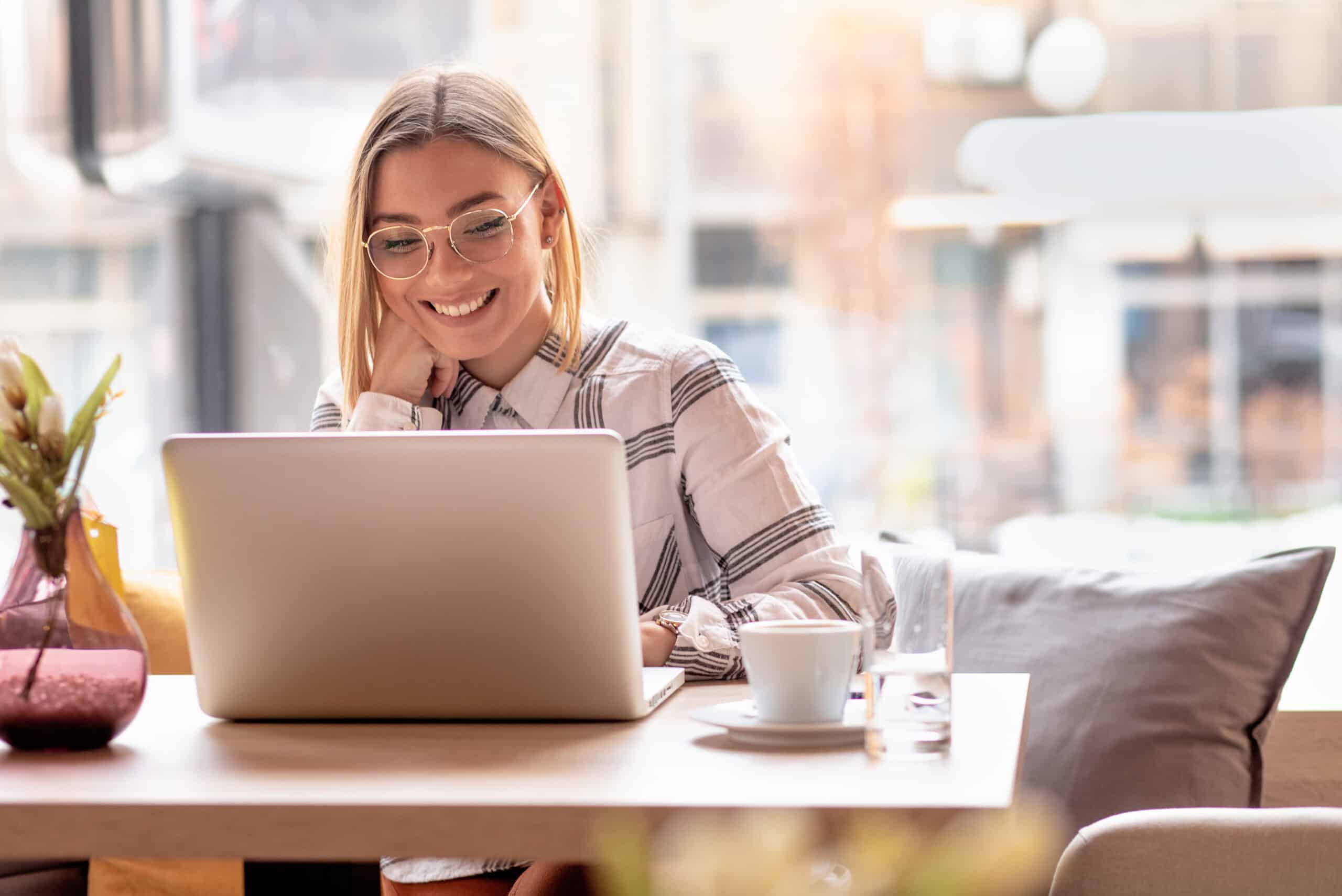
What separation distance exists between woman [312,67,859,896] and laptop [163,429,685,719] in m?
0.44

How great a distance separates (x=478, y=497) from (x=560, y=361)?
0.64 meters

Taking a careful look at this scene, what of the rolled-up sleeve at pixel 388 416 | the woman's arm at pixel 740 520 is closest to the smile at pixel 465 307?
the rolled-up sleeve at pixel 388 416

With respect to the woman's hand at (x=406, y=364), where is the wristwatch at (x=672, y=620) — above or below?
below

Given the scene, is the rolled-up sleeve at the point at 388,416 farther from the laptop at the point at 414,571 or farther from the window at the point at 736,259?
the window at the point at 736,259

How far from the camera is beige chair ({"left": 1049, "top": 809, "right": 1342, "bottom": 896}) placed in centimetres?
124

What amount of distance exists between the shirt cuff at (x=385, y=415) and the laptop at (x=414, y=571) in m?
0.49

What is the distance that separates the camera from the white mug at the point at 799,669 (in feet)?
3.20

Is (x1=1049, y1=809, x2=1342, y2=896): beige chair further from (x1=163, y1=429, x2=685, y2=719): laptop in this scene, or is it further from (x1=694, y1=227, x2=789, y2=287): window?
(x1=694, y1=227, x2=789, y2=287): window

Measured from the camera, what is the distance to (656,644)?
1.28 meters

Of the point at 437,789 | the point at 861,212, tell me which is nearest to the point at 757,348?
the point at 861,212

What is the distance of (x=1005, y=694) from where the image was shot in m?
1.18

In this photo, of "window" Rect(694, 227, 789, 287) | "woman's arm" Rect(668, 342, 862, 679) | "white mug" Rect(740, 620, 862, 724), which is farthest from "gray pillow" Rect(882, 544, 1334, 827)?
"window" Rect(694, 227, 789, 287)

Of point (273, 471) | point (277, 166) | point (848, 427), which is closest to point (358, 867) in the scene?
point (273, 471)

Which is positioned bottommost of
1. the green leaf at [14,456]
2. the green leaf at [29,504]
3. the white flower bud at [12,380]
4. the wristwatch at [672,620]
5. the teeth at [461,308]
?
the wristwatch at [672,620]
